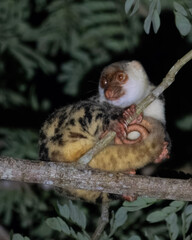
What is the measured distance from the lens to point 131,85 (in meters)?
3.64

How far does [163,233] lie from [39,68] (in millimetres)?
2890

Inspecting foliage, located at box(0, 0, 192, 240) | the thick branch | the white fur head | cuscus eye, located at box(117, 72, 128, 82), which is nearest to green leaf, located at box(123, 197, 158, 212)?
the thick branch

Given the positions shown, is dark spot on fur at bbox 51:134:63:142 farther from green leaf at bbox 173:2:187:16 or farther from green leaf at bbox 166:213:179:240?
green leaf at bbox 173:2:187:16

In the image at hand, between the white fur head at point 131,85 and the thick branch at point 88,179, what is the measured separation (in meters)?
0.85

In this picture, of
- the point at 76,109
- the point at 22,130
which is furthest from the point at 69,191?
the point at 22,130

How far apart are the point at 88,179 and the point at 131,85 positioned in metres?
1.20

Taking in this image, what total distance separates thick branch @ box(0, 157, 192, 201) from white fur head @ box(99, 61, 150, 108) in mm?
847

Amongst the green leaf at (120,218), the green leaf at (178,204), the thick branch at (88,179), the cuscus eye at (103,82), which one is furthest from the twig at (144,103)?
the cuscus eye at (103,82)

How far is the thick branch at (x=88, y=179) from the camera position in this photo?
2543 millimetres

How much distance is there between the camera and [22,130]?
5516mm

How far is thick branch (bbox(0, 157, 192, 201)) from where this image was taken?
2543mm

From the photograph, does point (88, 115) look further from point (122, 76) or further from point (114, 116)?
point (122, 76)

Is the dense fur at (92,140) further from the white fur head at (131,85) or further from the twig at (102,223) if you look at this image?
the white fur head at (131,85)

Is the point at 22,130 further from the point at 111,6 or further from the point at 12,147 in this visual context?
the point at 111,6
